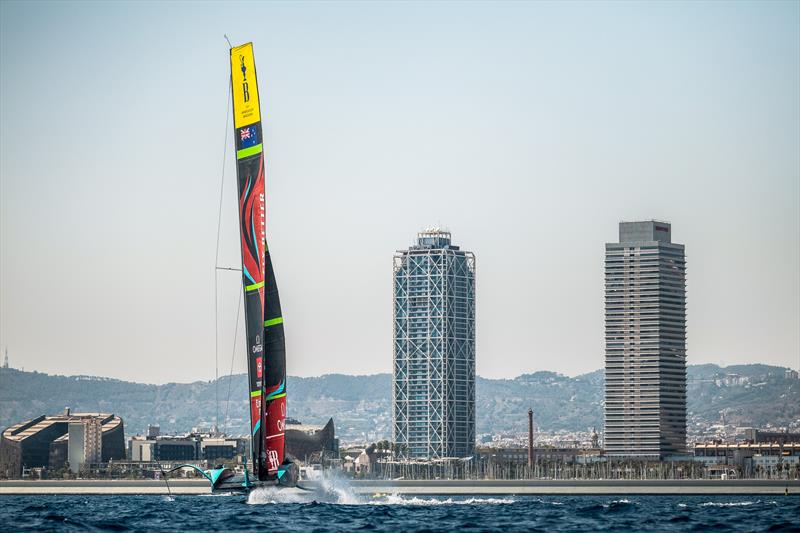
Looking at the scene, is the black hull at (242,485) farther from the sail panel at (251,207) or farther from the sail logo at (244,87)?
the sail logo at (244,87)

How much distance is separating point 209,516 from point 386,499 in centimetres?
2524

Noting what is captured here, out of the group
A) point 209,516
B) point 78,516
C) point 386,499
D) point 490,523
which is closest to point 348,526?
point 490,523

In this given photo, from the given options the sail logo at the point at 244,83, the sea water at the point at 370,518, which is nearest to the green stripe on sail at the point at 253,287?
the sail logo at the point at 244,83

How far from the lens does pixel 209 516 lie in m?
86.9

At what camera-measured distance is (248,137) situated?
83812 mm

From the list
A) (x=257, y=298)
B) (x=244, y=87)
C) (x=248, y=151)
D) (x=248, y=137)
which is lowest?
(x=257, y=298)

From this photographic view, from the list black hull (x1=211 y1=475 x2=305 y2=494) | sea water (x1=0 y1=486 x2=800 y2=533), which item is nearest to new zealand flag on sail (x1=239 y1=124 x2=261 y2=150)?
black hull (x1=211 y1=475 x2=305 y2=494)

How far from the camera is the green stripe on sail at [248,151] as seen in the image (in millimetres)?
83812

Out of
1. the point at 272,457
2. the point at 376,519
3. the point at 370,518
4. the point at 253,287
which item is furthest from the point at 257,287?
the point at 376,519

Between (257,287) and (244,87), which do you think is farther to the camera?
(257,287)

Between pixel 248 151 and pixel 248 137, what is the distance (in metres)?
0.76

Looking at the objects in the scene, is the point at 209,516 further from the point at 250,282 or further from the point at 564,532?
the point at 564,532

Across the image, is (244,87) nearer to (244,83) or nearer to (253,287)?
(244,83)

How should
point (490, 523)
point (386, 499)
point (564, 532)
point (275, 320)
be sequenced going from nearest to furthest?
point (564, 532) → point (490, 523) → point (275, 320) → point (386, 499)
